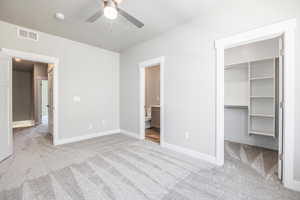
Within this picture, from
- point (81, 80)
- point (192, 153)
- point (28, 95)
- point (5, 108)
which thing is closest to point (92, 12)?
point (81, 80)

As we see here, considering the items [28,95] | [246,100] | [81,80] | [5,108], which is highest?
[81,80]

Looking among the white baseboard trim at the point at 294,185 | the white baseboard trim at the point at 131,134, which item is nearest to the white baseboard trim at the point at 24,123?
the white baseboard trim at the point at 131,134

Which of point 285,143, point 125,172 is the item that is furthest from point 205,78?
point 125,172

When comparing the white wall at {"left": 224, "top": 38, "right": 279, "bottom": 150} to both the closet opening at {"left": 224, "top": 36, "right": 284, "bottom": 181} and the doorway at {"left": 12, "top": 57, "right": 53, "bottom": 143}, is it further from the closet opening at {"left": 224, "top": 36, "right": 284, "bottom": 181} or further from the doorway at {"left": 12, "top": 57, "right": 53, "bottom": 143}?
the doorway at {"left": 12, "top": 57, "right": 53, "bottom": 143}

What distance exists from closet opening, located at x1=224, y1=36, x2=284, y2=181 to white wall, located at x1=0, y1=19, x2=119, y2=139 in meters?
3.49

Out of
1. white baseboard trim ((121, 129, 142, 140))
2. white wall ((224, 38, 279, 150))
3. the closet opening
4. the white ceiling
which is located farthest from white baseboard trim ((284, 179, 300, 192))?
white baseboard trim ((121, 129, 142, 140))

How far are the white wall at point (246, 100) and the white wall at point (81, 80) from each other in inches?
137

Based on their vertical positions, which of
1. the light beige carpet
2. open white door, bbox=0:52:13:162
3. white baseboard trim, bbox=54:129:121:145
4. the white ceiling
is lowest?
the light beige carpet

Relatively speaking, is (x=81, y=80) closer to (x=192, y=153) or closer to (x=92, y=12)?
(x=92, y=12)

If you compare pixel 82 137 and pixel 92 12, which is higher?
pixel 92 12

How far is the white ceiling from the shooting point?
2.18m

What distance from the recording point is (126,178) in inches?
75.5

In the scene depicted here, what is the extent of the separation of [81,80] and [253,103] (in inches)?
181

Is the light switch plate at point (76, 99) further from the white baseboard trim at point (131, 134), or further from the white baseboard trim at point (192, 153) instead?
the white baseboard trim at point (192, 153)
